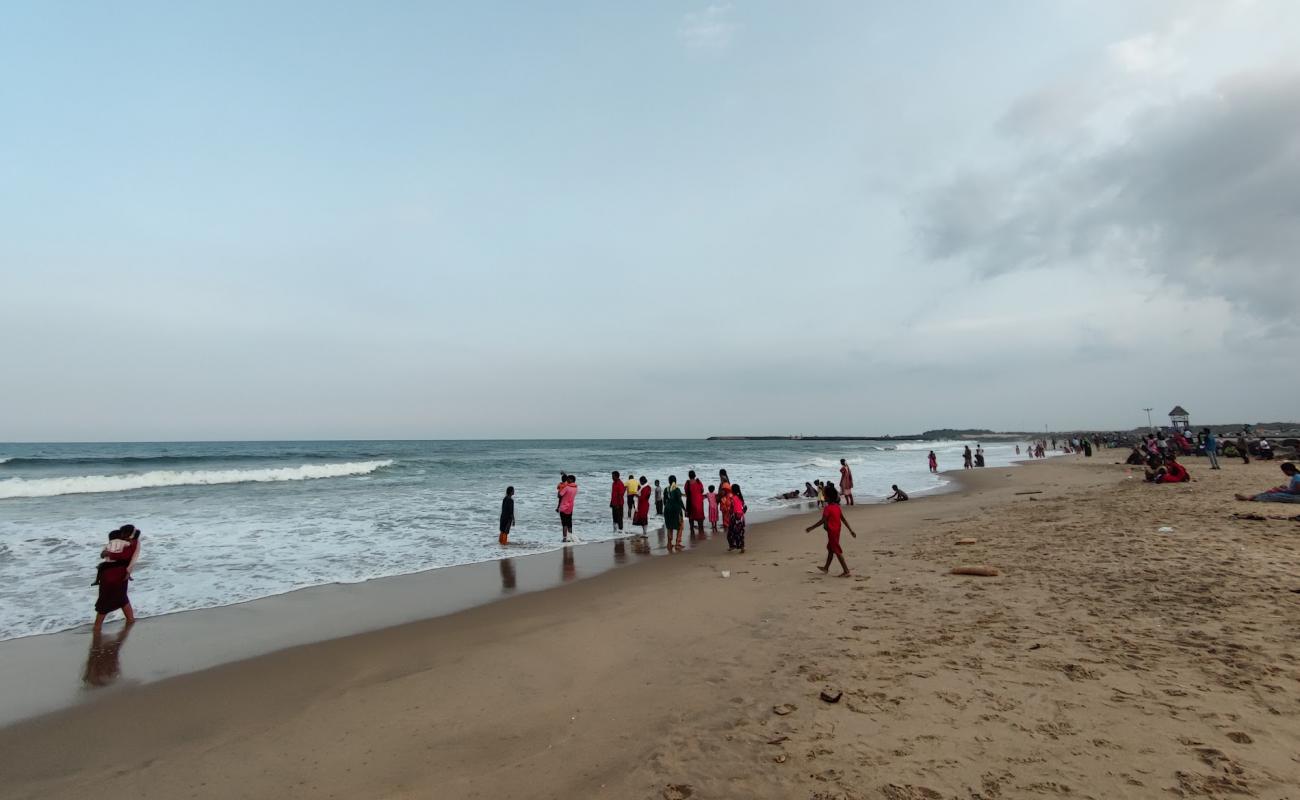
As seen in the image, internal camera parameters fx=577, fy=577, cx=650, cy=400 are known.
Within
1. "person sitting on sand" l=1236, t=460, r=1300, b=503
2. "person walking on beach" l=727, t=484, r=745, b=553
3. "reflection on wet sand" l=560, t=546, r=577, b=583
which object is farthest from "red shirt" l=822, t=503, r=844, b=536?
"person sitting on sand" l=1236, t=460, r=1300, b=503

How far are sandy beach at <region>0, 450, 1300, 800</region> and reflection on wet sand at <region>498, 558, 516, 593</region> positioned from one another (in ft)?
4.38

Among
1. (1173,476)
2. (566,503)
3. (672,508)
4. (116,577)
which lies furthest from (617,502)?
(1173,476)

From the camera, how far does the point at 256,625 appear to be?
784cm

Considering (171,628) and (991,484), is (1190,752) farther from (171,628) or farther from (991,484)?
(991,484)

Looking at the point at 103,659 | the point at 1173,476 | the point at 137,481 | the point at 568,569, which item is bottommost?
the point at 568,569

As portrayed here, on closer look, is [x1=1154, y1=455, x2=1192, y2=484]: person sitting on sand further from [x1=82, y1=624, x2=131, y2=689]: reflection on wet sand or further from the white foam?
the white foam

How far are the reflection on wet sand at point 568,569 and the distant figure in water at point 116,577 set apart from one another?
6.18m

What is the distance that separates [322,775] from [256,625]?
16.4 ft

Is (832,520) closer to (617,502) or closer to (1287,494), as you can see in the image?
(617,502)

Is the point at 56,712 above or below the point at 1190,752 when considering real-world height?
below

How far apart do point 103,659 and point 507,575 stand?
217 inches

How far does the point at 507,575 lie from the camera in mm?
10758

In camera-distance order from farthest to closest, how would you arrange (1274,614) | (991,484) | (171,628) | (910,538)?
Answer: (991,484), (910,538), (171,628), (1274,614)

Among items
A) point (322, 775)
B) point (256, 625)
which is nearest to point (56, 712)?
point (256, 625)
